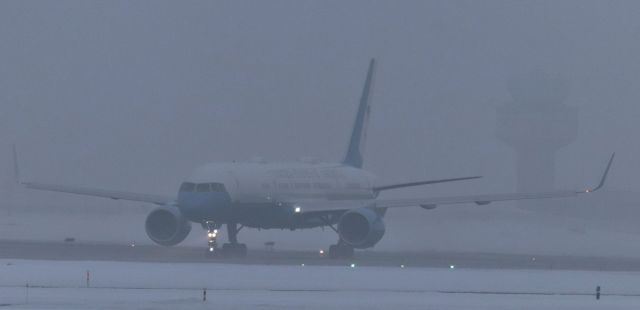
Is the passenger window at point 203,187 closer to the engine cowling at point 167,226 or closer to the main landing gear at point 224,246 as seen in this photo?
the main landing gear at point 224,246

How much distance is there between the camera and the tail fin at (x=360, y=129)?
56.3 meters

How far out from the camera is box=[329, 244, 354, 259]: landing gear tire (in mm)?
46844

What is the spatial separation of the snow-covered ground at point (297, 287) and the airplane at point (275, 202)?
7809 millimetres

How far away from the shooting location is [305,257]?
4584 cm

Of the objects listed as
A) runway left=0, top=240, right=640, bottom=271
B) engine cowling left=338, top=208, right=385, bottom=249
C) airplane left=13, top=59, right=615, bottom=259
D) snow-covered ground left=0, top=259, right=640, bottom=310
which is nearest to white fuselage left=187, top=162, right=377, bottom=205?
airplane left=13, top=59, right=615, bottom=259

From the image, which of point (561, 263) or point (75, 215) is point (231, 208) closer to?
point (561, 263)

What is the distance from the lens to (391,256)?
156 feet

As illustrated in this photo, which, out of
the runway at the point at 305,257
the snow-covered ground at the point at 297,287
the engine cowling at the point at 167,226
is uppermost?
the engine cowling at the point at 167,226

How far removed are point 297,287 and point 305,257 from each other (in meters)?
14.7

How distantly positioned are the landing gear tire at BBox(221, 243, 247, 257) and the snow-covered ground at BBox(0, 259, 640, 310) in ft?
23.4

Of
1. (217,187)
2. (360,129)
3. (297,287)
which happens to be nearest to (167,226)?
(217,187)

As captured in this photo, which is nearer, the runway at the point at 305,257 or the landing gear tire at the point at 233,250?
the runway at the point at 305,257

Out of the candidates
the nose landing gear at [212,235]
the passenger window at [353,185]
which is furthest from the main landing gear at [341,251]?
the passenger window at [353,185]

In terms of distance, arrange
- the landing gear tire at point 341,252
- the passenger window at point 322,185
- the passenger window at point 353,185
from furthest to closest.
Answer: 1. the passenger window at point 353,185
2. the passenger window at point 322,185
3. the landing gear tire at point 341,252
